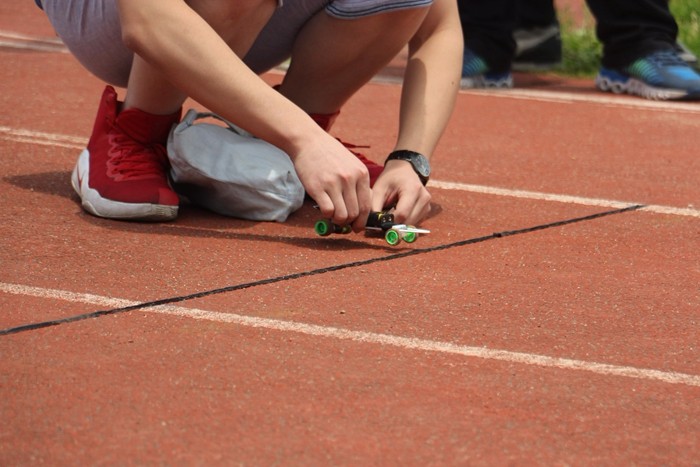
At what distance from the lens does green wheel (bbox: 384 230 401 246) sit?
3.01 meters

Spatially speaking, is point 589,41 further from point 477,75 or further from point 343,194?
point 343,194

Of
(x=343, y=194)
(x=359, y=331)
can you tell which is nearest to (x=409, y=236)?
(x=343, y=194)

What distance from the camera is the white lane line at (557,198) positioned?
3.71 meters

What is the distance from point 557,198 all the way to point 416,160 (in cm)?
78

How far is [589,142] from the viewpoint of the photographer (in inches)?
188

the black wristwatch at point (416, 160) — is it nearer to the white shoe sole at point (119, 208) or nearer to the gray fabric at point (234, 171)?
the gray fabric at point (234, 171)

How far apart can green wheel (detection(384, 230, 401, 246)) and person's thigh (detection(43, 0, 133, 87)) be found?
909 millimetres

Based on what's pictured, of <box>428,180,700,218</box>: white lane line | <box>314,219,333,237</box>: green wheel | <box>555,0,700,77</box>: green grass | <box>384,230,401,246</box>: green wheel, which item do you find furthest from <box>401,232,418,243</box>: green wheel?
<box>555,0,700,77</box>: green grass

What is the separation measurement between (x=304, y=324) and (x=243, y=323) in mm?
124

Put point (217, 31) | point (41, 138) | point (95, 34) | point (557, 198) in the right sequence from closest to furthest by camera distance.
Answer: point (217, 31) < point (95, 34) < point (557, 198) < point (41, 138)

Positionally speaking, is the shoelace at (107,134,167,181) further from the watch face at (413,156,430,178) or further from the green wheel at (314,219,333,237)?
the watch face at (413,156,430,178)

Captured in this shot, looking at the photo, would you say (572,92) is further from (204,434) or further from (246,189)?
(204,434)

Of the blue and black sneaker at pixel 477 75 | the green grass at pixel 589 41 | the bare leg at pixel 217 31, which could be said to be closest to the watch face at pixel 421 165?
the bare leg at pixel 217 31

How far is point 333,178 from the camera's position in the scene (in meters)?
2.73
